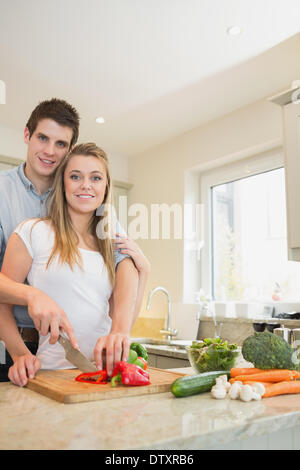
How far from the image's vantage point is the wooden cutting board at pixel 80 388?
0.90m

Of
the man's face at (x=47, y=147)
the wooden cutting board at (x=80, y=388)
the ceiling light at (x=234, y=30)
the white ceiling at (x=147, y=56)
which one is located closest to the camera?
the wooden cutting board at (x=80, y=388)

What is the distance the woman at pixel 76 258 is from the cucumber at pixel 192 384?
19 cm

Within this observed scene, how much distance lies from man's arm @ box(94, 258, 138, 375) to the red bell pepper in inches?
2.1

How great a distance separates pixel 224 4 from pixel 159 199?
1.98m

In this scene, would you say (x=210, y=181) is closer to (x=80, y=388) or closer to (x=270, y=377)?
(x=270, y=377)

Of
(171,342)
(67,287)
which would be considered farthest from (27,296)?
(171,342)

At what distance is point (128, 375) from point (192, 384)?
0.15 meters

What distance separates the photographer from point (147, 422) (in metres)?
0.75

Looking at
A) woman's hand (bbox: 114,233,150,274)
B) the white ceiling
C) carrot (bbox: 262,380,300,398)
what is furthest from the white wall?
carrot (bbox: 262,380,300,398)

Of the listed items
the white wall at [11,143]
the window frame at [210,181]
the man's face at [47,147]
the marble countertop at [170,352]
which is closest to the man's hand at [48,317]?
the man's face at [47,147]

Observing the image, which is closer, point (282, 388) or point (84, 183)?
point (282, 388)

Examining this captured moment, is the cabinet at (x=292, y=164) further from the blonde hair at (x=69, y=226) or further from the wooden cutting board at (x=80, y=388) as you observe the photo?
the wooden cutting board at (x=80, y=388)

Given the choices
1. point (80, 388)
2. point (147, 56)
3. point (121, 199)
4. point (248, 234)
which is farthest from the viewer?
point (121, 199)

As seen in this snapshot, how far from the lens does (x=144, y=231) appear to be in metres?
3.96
